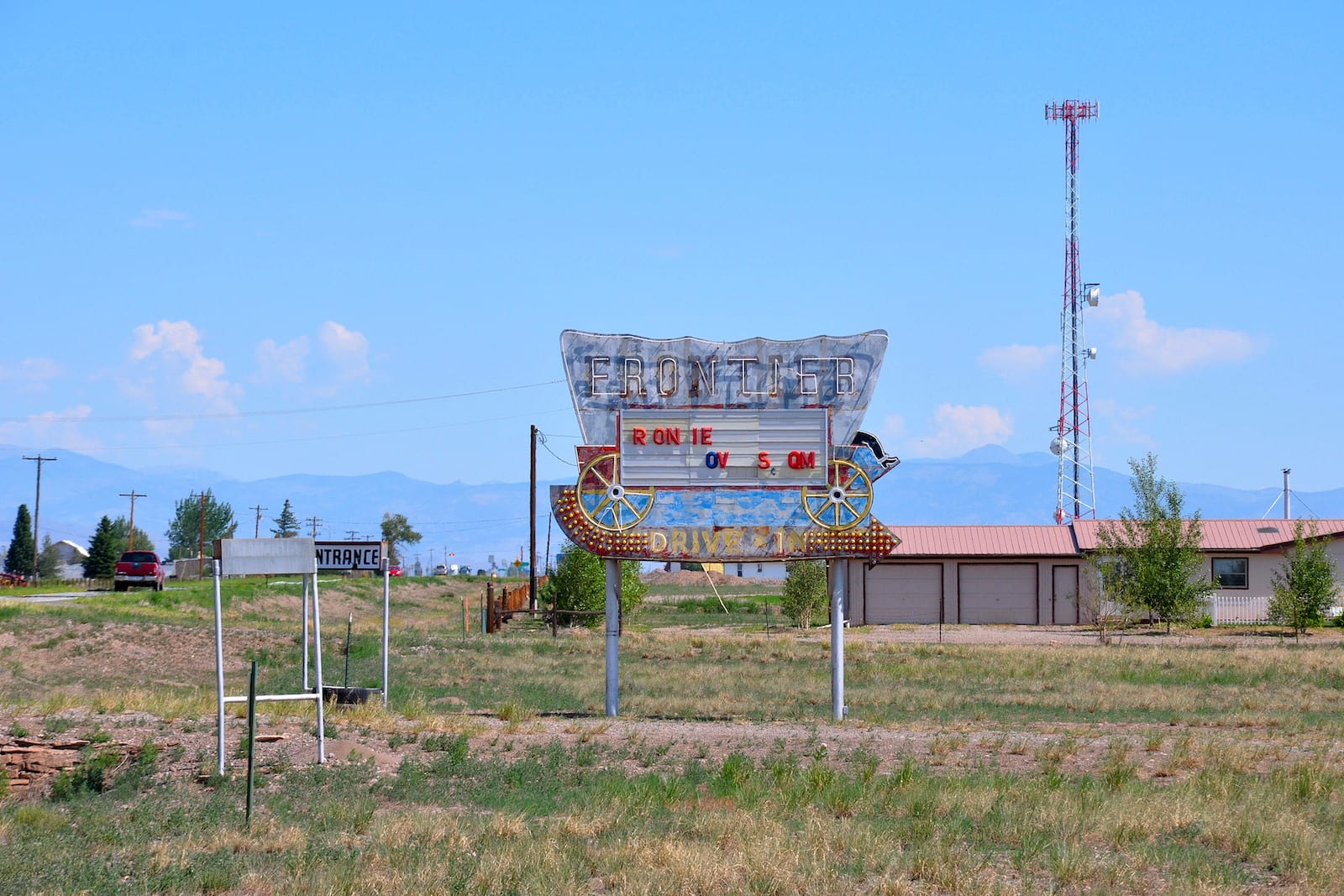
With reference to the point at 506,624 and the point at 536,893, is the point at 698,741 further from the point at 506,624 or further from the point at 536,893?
the point at 506,624

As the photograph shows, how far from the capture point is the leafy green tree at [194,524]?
15538cm

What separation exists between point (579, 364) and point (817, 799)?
1129 cm

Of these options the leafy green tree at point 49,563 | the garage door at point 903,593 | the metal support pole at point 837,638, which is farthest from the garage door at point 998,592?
the leafy green tree at point 49,563

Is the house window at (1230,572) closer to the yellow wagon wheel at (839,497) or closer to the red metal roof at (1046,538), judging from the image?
the red metal roof at (1046,538)

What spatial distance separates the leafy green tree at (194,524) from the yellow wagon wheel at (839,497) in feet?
413

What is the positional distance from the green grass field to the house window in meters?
30.1

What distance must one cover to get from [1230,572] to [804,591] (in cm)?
1921

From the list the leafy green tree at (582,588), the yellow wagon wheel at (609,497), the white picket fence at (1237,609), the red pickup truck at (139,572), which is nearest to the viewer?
the yellow wagon wheel at (609,497)

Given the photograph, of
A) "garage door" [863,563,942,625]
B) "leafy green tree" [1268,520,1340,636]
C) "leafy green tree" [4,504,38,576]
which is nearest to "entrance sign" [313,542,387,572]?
"leafy green tree" [1268,520,1340,636]

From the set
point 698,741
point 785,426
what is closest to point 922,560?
point 785,426

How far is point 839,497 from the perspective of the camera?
2464 cm

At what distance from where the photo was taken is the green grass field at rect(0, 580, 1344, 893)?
12367 millimetres

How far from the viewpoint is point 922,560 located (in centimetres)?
6253

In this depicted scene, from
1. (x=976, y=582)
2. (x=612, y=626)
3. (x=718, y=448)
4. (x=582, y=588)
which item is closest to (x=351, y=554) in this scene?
(x=612, y=626)
